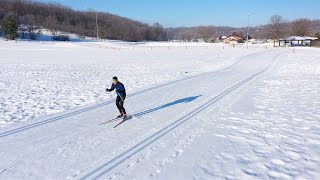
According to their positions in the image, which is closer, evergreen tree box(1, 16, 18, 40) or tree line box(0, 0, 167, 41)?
evergreen tree box(1, 16, 18, 40)

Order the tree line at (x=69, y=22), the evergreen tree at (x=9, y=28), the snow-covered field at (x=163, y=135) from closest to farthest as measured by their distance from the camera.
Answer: the snow-covered field at (x=163, y=135)
the evergreen tree at (x=9, y=28)
the tree line at (x=69, y=22)

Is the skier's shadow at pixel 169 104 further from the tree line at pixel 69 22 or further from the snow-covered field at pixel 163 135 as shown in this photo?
the tree line at pixel 69 22

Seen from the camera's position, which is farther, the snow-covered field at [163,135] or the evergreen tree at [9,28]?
the evergreen tree at [9,28]

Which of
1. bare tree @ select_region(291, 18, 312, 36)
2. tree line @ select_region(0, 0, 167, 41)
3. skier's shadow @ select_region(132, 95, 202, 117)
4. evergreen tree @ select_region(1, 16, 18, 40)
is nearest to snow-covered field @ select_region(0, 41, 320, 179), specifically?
skier's shadow @ select_region(132, 95, 202, 117)

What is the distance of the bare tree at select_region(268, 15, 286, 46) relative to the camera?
316 feet

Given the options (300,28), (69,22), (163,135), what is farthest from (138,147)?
(69,22)

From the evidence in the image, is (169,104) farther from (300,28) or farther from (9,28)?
(300,28)

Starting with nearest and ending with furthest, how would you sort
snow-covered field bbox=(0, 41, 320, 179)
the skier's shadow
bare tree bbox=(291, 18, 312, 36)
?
1. snow-covered field bbox=(0, 41, 320, 179)
2. the skier's shadow
3. bare tree bbox=(291, 18, 312, 36)

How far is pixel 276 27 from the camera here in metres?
98.4

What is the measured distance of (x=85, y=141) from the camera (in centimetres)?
745

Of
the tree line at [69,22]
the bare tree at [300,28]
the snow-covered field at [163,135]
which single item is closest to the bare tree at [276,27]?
the bare tree at [300,28]

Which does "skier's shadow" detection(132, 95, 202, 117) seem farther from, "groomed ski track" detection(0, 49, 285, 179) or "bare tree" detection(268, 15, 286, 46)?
"bare tree" detection(268, 15, 286, 46)

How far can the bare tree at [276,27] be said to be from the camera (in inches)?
3787

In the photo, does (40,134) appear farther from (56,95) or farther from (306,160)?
(306,160)
